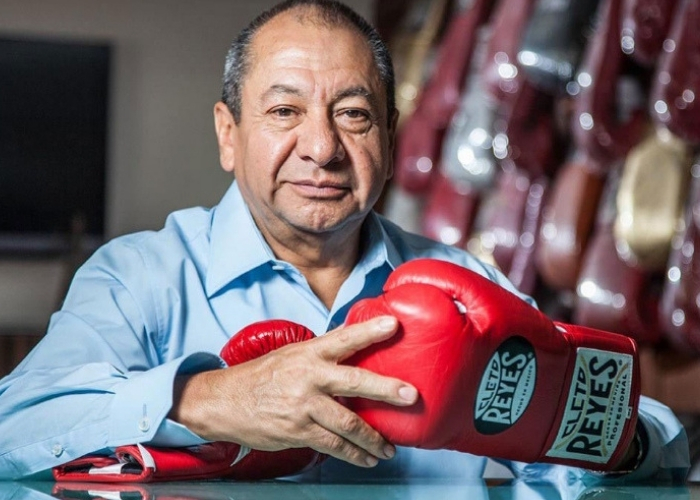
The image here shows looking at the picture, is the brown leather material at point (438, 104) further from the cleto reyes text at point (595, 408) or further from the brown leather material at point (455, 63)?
the cleto reyes text at point (595, 408)

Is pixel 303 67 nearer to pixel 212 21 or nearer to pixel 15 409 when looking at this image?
pixel 15 409

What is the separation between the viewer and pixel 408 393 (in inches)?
40.9

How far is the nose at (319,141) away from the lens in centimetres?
148

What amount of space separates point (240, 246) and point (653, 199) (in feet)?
3.36

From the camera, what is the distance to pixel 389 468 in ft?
4.82

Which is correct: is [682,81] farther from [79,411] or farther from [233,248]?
[79,411]

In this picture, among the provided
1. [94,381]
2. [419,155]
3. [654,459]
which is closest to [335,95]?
[94,381]

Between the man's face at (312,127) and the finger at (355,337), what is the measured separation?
0.48 meters

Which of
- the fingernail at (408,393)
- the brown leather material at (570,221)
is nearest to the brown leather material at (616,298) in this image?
the brown leather material at (570,221)

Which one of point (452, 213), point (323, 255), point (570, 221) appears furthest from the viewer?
point (452, 213)

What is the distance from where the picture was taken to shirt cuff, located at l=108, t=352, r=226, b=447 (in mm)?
1189

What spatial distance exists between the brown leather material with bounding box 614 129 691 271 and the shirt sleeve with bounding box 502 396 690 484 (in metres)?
0.78

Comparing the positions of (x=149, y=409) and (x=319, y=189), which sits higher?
(x=319, y=189)

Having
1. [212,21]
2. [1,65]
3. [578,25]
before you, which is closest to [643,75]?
[578,25]
